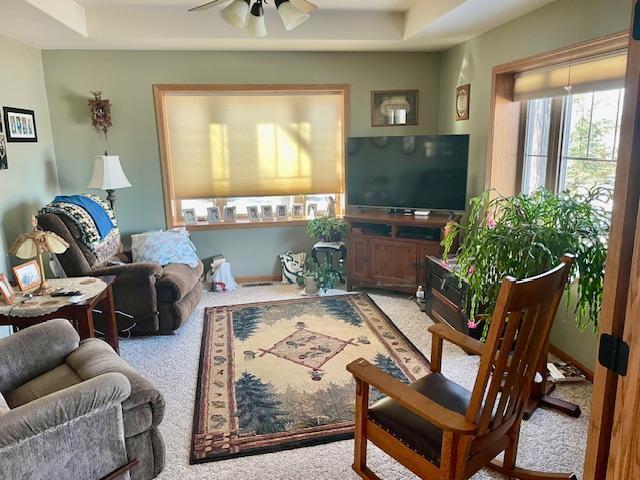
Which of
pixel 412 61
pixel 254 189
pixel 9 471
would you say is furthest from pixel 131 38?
pixel 9 471

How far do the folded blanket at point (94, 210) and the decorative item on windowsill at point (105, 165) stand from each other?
0.80ft

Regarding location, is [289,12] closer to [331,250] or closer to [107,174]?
[107,174]

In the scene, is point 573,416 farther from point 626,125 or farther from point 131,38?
point 131,38

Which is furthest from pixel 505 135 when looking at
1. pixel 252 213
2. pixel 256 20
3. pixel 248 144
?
pixel 252 213

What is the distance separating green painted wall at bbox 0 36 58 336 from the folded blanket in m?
0.32

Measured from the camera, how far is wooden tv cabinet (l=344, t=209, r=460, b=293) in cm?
423

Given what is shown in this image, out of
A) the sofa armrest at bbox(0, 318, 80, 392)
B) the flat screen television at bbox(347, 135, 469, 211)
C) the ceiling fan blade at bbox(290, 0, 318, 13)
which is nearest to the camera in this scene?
the sofa armrest at bbox(0, 318, 80, 392)

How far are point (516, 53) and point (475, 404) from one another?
2.88 metres

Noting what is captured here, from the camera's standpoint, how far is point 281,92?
4.72 meters

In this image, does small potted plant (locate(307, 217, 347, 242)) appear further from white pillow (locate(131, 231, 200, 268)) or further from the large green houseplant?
the large green houseplant

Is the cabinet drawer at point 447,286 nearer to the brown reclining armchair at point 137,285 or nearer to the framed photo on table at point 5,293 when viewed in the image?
the brown reclining armchair at point 137,285

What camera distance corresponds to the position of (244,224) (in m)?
4.86

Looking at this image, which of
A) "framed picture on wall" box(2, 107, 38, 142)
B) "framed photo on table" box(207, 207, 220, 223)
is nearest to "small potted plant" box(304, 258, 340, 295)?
"framed photo on table" box(207, 207, 220, 223)

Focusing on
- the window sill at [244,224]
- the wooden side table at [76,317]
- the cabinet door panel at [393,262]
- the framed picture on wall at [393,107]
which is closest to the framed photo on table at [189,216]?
the window sill at [244,224]
